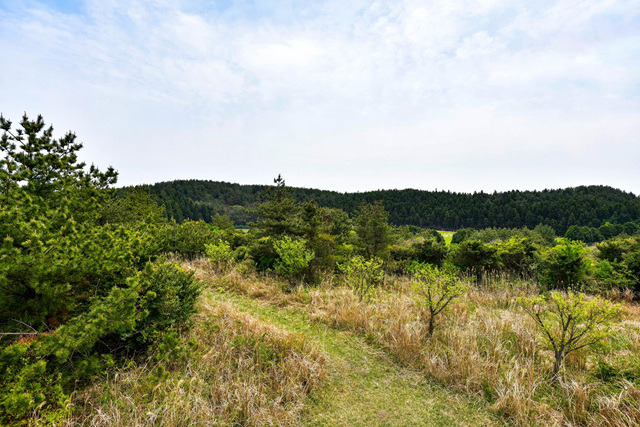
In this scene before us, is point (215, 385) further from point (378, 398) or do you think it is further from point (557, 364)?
point (557, 364)

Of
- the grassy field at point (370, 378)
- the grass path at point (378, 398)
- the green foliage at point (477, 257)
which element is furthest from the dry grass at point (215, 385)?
the green foliage at point (477, 257)

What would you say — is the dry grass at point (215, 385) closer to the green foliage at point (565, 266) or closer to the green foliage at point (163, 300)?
the green foliage at point (163, 300)

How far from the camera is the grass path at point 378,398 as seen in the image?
331 centimetres

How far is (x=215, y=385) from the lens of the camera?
3525mm

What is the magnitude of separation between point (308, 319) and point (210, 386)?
10.2 ft

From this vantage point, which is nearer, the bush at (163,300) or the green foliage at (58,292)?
the green foliage at (58,292)

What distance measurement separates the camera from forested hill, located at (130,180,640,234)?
62525mm

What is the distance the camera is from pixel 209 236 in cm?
1385

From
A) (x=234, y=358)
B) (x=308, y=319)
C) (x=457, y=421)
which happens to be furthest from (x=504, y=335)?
(x=234, y=358)

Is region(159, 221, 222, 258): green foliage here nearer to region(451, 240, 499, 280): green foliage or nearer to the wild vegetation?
the wild vegetation

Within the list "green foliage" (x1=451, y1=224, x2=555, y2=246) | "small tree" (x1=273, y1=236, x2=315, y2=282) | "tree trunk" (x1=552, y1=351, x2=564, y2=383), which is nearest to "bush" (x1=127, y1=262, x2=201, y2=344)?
"small tree" (x1=273, y1=236, x2=315, y2=282)

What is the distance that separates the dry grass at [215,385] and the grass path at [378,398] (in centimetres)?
29

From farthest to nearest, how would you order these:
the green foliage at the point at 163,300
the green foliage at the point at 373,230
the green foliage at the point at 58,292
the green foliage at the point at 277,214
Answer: the green foliage at the point at 373,230
the green foliage at the point at 277,214
the green foliage at the point at 163,300
the green foliage at the point at 58,292

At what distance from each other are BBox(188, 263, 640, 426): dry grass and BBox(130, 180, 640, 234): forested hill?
56309 millimetres
